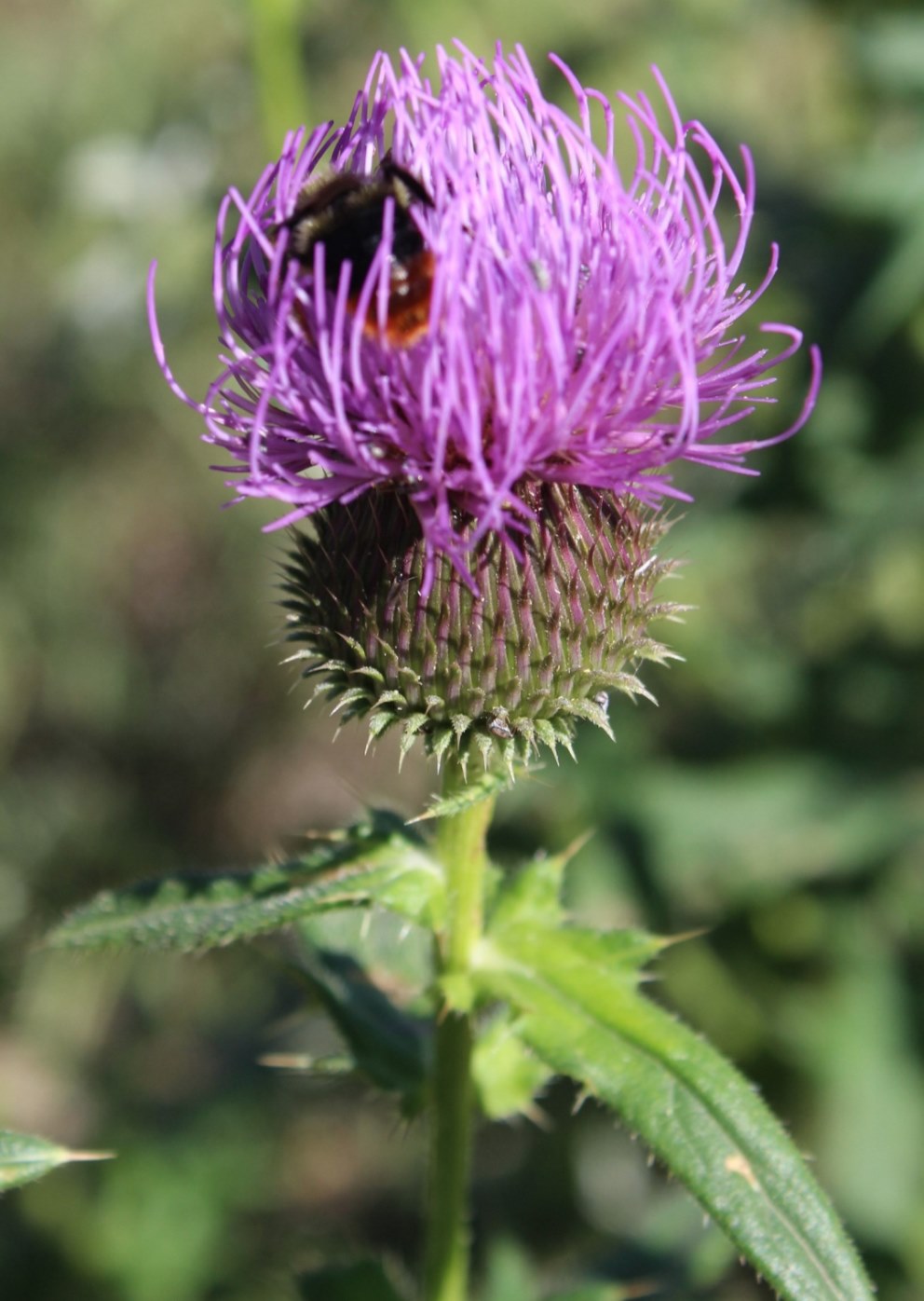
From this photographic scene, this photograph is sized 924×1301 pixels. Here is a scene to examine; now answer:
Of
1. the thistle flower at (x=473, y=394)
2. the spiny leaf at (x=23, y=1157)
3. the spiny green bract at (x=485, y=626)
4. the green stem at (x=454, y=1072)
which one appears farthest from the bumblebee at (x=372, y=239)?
the spiny leaf at (x=23, y=1157)

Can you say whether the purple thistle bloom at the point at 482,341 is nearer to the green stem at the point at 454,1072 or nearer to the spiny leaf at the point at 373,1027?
the green stem at the point at 454,1072

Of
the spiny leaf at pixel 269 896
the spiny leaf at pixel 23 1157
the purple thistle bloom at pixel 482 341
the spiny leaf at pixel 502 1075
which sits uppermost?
the purple thistle bloom at pixel 482 341

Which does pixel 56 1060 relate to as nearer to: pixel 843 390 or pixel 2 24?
pixel 843 390

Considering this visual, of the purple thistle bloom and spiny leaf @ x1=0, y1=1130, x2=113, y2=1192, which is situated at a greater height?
the purple thistle bloom

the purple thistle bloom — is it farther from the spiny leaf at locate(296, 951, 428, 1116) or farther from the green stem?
the spiny leaf at locate(296, 951, 428, 1116)

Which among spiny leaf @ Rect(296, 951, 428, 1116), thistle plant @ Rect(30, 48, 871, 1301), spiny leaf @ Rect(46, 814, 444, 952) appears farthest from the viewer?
spiny leaf @ Rect(296, 951, 428, 1116)

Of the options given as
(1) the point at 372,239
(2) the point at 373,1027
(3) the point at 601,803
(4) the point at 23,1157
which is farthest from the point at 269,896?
(3) the point at 601,803

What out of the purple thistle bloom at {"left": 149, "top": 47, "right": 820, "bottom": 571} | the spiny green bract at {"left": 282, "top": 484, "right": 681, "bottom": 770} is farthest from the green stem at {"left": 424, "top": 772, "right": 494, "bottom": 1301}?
the purple thistle bloom at {"left": 149, "top": 47, "right": 820, "bottom": 571}

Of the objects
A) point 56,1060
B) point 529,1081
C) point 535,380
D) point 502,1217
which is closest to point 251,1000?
point 56,1060
